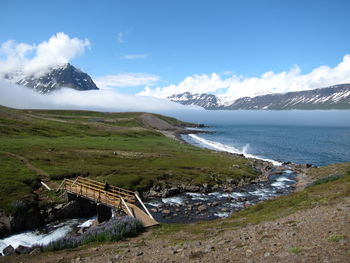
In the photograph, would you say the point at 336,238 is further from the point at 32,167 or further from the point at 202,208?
the point at 32,167

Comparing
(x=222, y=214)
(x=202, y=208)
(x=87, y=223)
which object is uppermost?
(x=87, y=223)

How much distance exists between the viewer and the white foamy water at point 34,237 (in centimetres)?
3647

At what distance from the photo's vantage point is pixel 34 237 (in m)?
38.7

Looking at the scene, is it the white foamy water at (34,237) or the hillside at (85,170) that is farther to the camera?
the hillside at (85,170)

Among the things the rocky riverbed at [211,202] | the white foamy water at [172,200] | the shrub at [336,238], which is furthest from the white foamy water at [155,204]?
the shrub at [336,238]

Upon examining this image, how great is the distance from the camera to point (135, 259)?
20.1 m

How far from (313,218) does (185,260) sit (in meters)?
13.2

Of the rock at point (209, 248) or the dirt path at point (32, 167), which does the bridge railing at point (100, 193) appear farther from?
the rock at point (209, 248)

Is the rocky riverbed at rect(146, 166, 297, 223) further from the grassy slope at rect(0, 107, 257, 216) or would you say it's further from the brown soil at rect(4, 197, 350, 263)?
the brown soil at rect(4, 197, 350, 263)

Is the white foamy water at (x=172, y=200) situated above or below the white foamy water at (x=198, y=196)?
above

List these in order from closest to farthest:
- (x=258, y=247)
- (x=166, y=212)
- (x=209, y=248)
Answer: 1. (x=258, y=247)
2. (x=209, y=248)
3. (x=166, y=212)

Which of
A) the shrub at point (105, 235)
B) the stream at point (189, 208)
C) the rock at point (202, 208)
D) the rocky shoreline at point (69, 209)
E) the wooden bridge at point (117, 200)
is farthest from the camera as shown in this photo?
the rock at point (202, 208)

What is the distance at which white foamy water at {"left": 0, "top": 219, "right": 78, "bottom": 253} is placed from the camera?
36469 mm

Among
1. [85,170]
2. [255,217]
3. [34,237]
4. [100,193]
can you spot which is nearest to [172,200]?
[100,193]
